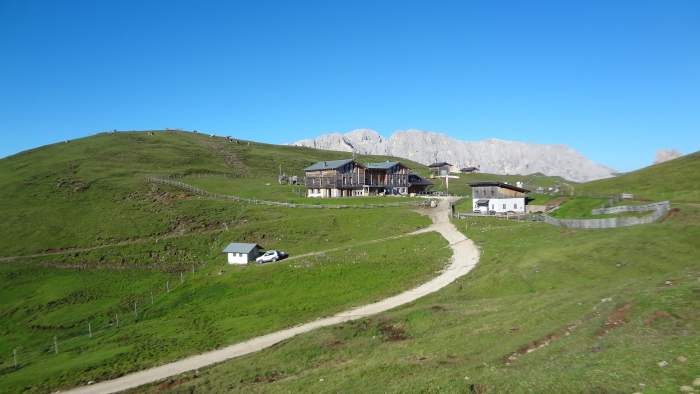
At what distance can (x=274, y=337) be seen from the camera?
35.1 meters

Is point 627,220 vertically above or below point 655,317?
above

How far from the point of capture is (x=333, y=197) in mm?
111250


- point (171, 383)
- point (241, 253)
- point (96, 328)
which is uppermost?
point (241, 253)

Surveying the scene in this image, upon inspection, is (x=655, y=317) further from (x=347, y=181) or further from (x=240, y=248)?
(x=347, y=181)

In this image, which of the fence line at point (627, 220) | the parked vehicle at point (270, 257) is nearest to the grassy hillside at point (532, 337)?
the fence line at point (627, 220)

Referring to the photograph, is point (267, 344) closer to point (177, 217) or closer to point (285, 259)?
point (285, 259)

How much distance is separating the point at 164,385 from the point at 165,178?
110m

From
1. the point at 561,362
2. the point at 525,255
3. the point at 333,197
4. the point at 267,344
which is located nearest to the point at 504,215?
the point at 525,255

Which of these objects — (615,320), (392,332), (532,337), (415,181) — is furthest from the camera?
(415,181)

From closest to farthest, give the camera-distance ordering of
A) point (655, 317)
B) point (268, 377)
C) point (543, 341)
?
point (655, 317) < point (543, 341) < point (268, 377)

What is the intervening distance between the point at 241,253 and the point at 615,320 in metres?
51.8

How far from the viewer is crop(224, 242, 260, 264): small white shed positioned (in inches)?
2559

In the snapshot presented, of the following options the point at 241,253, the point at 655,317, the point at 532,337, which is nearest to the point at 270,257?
the point at 241,253

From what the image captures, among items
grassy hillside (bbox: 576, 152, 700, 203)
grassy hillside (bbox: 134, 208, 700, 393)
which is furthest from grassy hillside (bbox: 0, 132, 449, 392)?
grassy hillside (bbox: 576, 152, 700, 203)
